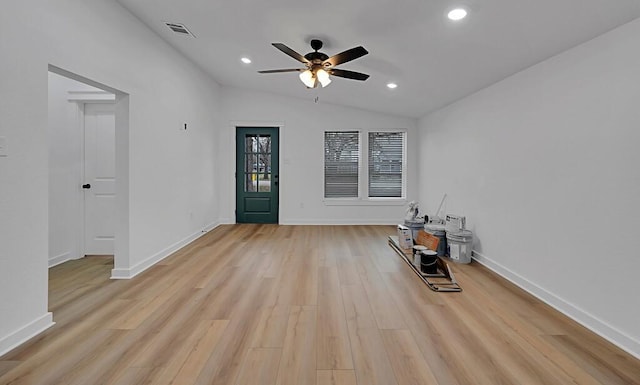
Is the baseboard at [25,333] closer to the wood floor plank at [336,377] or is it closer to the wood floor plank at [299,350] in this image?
the wood floor plank at [299,350]

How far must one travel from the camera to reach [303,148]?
6.77 m

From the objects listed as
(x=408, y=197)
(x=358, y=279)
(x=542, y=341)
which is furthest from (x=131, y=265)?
(x=408, y=197)

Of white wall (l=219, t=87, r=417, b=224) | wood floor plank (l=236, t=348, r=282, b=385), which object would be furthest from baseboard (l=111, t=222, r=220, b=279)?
wood floor plank (l=236, t=348, r=282, b=385)

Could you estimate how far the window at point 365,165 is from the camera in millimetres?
6879

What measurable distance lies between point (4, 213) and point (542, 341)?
368 centimetres

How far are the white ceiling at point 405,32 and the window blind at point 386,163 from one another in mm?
1962

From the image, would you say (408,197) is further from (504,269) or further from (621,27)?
(621,27)

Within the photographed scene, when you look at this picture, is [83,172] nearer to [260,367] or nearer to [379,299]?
[260,367]

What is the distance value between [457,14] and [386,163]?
456 centimetres

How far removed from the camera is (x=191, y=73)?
16.5 feet

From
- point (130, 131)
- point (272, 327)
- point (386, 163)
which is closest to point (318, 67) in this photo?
point (130, 131)

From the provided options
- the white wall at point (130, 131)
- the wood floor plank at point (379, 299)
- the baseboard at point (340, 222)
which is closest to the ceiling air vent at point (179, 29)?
the white wall at point (130, 131)

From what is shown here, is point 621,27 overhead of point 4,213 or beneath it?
overhead

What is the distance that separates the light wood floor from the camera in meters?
1.83
